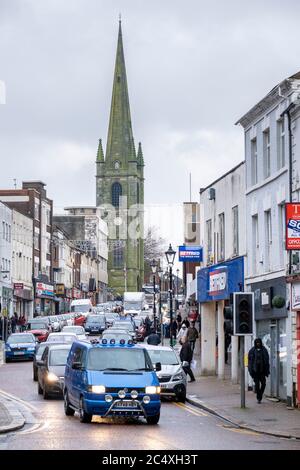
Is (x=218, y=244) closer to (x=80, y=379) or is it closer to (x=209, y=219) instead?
(x=209, y=219)

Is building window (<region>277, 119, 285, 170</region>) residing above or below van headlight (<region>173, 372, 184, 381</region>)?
above

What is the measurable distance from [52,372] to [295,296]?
26.2ft

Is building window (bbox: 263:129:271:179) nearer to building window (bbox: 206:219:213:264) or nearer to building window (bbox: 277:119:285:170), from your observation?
building window (bbox: 277:119:285:170)

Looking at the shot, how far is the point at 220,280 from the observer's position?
42938 millimetres

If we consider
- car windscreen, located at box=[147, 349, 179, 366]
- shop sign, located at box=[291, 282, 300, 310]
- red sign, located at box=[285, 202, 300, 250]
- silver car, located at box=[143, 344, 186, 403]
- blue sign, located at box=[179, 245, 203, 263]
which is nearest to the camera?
red sign, located at box=[285, 202, 300, 250]

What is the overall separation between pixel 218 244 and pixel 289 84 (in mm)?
14040

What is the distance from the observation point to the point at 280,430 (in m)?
24.8

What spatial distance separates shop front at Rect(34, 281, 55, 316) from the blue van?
265ft

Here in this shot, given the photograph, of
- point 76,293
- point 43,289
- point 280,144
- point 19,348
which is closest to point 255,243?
point 280,144

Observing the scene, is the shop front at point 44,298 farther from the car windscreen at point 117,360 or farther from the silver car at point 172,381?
the car windscreen at point 117,360

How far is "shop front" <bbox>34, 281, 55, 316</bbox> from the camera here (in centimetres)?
11194

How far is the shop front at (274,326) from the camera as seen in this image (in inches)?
1293

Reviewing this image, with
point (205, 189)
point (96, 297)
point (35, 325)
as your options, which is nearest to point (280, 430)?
point (205, 189)

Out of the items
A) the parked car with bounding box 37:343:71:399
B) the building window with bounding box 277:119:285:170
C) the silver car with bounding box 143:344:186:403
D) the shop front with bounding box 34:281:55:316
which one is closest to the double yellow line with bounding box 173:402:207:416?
the silver car with bounding box 143:344:186:403
